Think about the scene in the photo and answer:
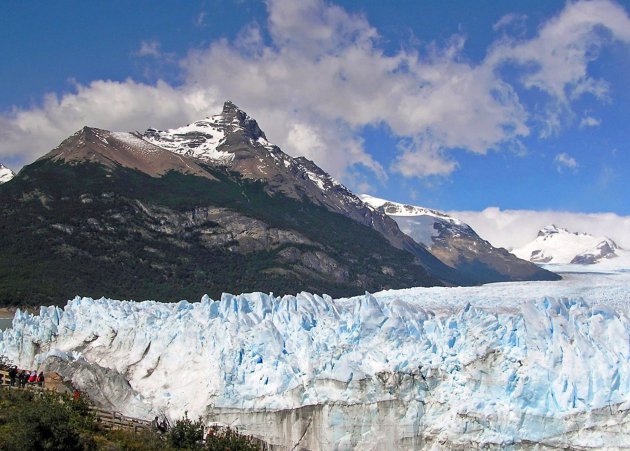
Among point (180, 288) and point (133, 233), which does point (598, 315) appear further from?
point (133, 233)

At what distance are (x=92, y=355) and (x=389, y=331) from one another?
1543 centimetres

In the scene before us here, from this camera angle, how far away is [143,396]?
3422 cm

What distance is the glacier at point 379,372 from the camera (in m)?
29.0

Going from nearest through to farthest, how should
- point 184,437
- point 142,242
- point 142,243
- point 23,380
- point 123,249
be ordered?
point 184,437, point 23,380, point 123,249, point 142,243, point 142,242

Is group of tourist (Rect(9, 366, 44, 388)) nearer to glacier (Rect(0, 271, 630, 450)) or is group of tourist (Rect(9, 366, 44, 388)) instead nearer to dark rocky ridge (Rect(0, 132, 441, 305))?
glacier (Rect(0, 271, 630, 450))

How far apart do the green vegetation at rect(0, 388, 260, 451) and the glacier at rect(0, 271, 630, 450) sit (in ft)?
15.3

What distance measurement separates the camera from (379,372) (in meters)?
31.6

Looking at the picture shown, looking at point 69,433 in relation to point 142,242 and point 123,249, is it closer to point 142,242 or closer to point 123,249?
point 123,249

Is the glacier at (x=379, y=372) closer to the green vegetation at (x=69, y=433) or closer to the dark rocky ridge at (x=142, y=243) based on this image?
the green vegetation at (x=69, y=433)

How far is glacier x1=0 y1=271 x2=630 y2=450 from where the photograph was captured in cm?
2902

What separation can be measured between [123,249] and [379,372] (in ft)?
437

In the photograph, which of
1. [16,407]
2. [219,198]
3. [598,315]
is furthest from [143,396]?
[219,198]

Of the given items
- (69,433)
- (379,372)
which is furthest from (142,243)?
(69,433)

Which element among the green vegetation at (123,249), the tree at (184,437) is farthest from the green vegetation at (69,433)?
the green vegetation at (123,249)
